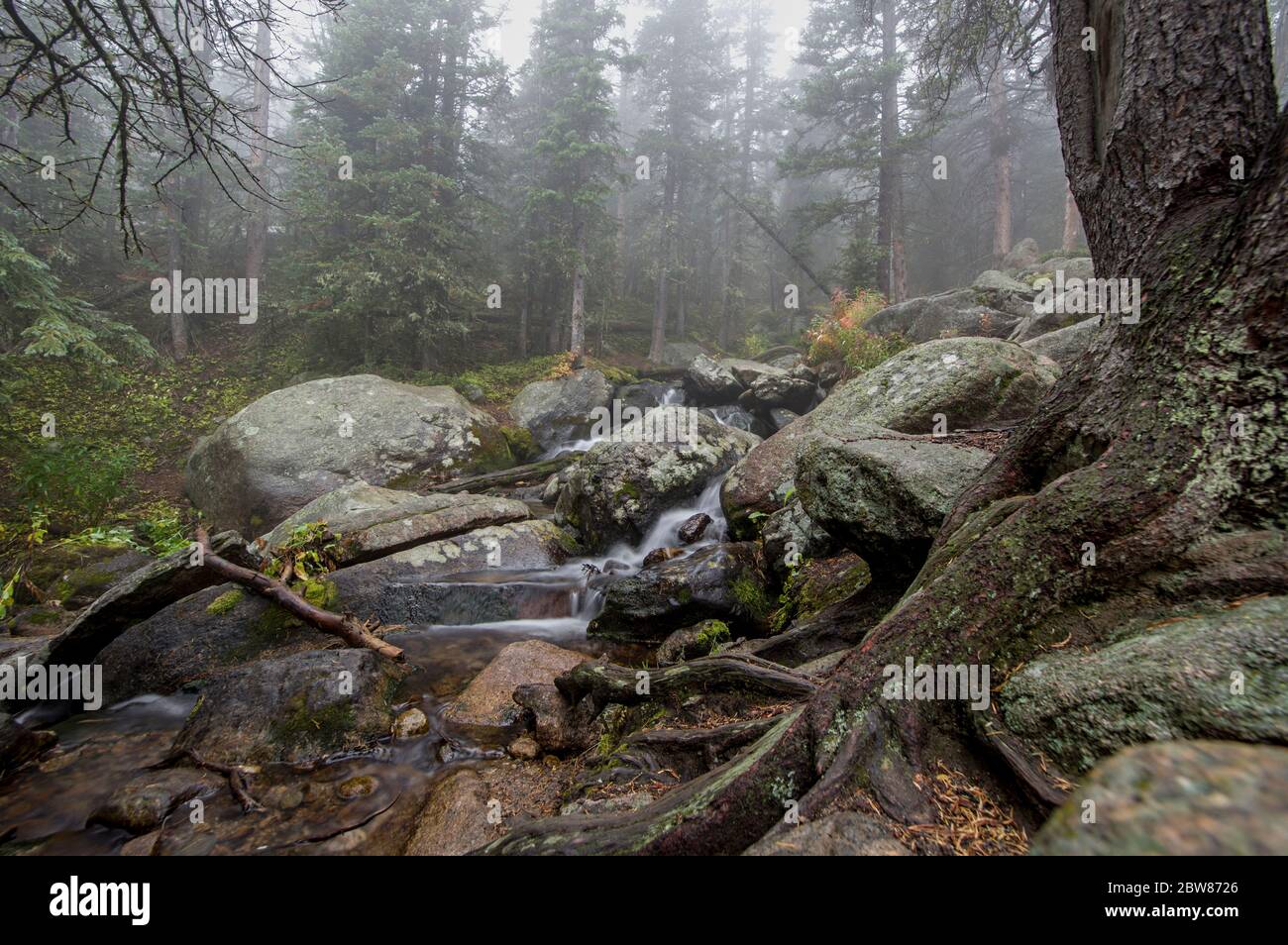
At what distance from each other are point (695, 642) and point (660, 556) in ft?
8.51

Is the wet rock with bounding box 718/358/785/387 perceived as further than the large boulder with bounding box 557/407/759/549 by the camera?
Yes

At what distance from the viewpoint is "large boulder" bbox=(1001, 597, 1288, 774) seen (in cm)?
178

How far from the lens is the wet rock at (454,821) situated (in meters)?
3.87

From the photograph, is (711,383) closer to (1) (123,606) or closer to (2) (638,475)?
(2) (638,475)

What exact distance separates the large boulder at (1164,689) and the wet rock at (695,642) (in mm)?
3772

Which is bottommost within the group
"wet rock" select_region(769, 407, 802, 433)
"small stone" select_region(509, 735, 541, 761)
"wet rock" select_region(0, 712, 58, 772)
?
"small stone" select_region(509, 735, 541, 761)

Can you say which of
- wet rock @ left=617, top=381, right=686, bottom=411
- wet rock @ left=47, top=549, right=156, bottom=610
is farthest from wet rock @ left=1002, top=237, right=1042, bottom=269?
wet rock @ left=47, top=549, right=156, bottom=610

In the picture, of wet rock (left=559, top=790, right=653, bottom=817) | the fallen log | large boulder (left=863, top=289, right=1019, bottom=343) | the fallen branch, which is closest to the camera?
wet rock (left=559, top=790, right=653, bottom=817)

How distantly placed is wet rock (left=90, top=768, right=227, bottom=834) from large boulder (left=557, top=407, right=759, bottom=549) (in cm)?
597

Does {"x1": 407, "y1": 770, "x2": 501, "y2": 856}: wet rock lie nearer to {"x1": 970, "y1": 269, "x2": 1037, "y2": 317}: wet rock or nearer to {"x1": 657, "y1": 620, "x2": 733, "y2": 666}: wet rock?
{"x1": 657, "y1": 620, "x2": 733, "y2": 666}: wet rock

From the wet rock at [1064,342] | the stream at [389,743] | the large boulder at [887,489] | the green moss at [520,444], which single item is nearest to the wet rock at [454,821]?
the stream at [389,743]

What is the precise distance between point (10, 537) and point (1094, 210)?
1547 centimetres

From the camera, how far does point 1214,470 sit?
2.44m
